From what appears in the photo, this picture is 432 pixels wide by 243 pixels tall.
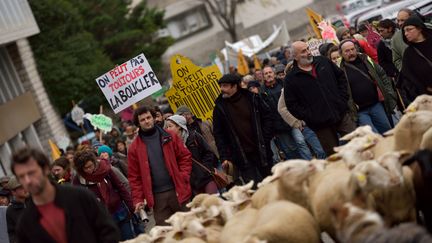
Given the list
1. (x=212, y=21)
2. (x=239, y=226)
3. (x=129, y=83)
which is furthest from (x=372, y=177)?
(x=212, y=21)

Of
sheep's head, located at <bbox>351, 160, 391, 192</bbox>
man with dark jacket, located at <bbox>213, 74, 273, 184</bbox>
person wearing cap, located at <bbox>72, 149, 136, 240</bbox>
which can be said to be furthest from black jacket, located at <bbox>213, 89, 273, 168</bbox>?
sheep's head, located at <bbox>351, 160, 391, 192</bbox>

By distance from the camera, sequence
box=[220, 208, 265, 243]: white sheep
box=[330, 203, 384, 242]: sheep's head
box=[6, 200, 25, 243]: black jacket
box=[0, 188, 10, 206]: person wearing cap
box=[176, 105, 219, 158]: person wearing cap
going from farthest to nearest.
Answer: box=[176, 105, 219, 158]: person wearing cap < box=[0, 188, 10, 206]: person wearing cap < box=[6, 200, 25, 243]: black jacket < box=[220, 208, 265, 243]: white sheep < box=[330, 203, 384, 242]: sheep's head

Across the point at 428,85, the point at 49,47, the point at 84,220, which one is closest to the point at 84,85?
the point at 49,47

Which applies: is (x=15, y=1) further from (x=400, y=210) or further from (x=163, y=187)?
(x=400, y=210)

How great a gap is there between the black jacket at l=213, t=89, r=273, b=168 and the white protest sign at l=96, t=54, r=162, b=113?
3.75 m

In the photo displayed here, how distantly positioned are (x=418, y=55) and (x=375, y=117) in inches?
74.8

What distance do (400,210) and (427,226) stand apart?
1.16 feet

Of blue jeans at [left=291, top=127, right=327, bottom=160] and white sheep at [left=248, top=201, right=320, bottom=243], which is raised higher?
white sheep at [left=248, top=201, right=320, bottom=243]

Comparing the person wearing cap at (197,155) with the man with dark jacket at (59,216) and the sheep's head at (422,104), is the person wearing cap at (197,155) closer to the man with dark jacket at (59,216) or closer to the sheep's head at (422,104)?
the sheep's head at (422,104)

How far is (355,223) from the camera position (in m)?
6.53

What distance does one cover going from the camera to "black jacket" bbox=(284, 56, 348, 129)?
36.1 feet

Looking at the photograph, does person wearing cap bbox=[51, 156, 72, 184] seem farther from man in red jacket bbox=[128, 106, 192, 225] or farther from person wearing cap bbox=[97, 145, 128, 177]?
man in red jacket bbox=[128, 106, 192, 225]

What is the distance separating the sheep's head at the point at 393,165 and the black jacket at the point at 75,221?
223 cm

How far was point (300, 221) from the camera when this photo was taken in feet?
24.2
